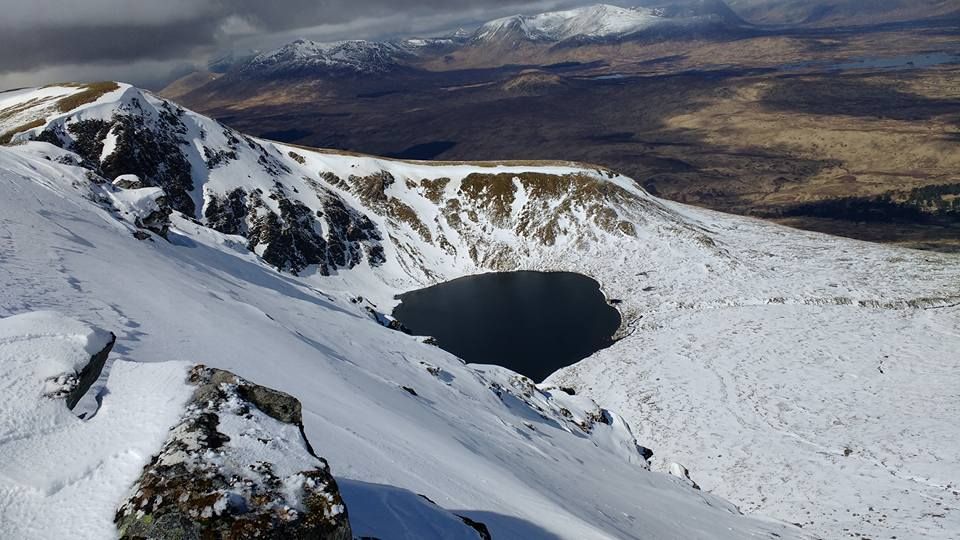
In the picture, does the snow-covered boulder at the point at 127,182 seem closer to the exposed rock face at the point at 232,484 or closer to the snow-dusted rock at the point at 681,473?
the exposed rock face at the point at 232,484

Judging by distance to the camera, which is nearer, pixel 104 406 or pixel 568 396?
pixel 104 406

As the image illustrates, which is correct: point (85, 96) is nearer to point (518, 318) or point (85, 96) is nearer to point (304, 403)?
point (518, 318)

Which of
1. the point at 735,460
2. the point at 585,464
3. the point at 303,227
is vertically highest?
the point at 303,227

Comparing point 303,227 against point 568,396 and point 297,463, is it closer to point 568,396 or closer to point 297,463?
point 568,396

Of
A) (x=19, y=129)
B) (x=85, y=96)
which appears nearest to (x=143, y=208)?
(x=19, y=129)

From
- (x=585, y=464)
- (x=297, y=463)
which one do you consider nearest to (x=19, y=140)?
(x=585, y=464)

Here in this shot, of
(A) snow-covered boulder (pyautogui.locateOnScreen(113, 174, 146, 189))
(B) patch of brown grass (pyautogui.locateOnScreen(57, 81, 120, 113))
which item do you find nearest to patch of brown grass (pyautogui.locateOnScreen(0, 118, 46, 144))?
(B) patch of brown grass (pyautogui.locateOnScreen(57, 81, 120, 113))
